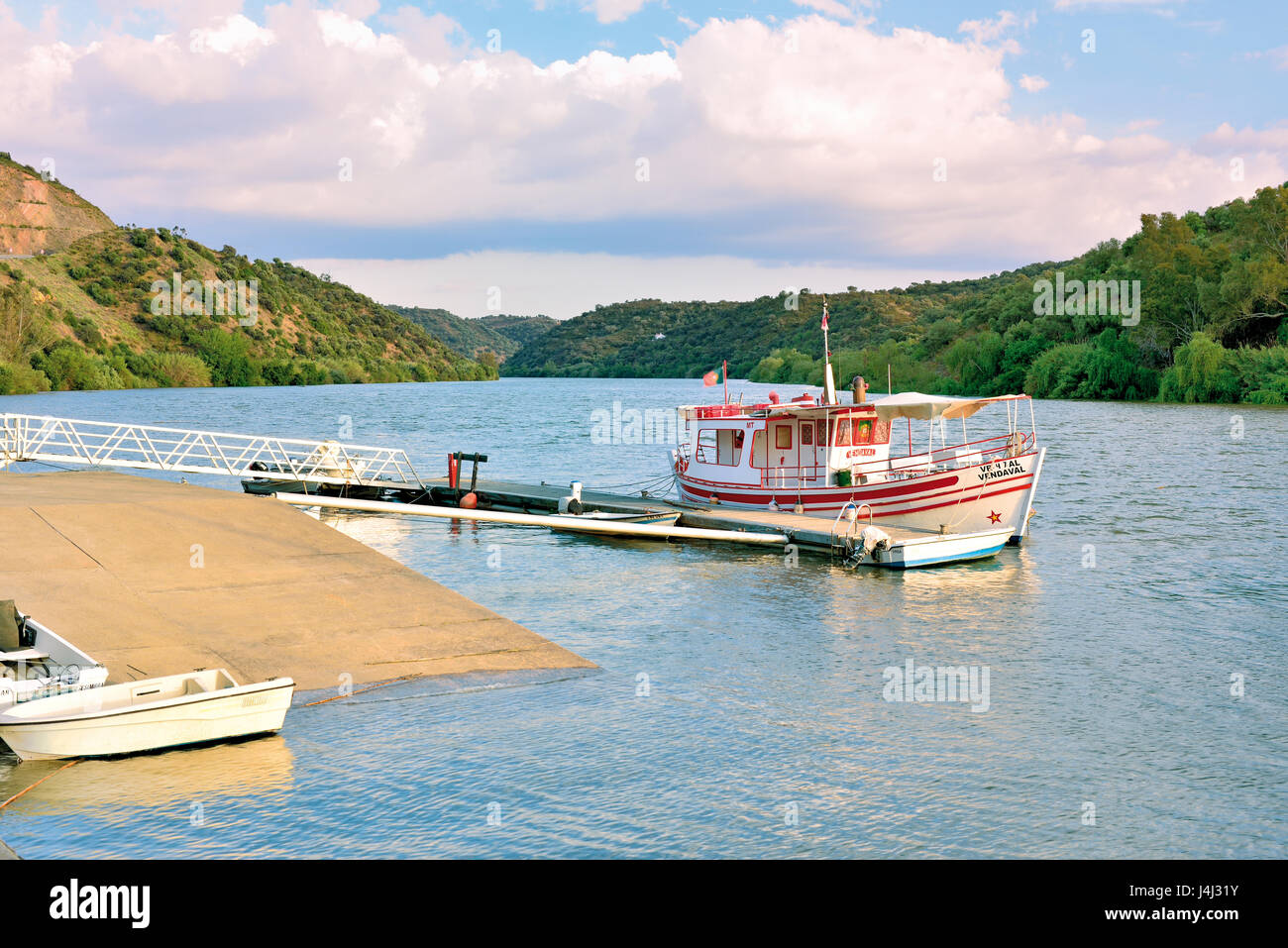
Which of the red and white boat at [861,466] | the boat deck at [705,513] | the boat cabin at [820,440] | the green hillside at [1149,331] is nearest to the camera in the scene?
the boat deck at [705,513]

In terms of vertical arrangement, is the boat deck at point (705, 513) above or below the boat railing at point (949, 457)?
below

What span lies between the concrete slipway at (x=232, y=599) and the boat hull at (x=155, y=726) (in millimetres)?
1951

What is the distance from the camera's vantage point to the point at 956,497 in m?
33.6

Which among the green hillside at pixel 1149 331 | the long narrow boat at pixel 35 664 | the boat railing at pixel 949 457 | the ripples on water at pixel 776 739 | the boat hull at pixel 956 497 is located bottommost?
the ripples on water at pixel 776 739

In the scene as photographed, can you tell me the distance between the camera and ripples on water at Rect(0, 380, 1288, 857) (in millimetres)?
12562

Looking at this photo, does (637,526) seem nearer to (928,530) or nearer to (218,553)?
(928,530)

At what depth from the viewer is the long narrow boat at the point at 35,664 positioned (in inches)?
545

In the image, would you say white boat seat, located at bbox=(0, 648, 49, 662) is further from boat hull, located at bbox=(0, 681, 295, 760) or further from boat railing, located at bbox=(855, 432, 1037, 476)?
boat railing, located at bbox=(855, 432, 1037, 476)

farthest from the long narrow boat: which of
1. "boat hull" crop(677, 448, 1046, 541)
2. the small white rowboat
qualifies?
"boat hull" crop(677, 448, 1046, 541)

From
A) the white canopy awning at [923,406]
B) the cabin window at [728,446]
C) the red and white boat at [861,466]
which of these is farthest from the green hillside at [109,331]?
the white canopy awning at [923,406]

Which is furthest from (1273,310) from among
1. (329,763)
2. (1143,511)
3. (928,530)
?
(329,763)

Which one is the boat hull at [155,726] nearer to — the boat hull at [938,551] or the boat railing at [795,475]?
the boat hull at [938,551]

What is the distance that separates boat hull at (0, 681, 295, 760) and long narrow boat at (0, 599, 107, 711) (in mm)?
656
